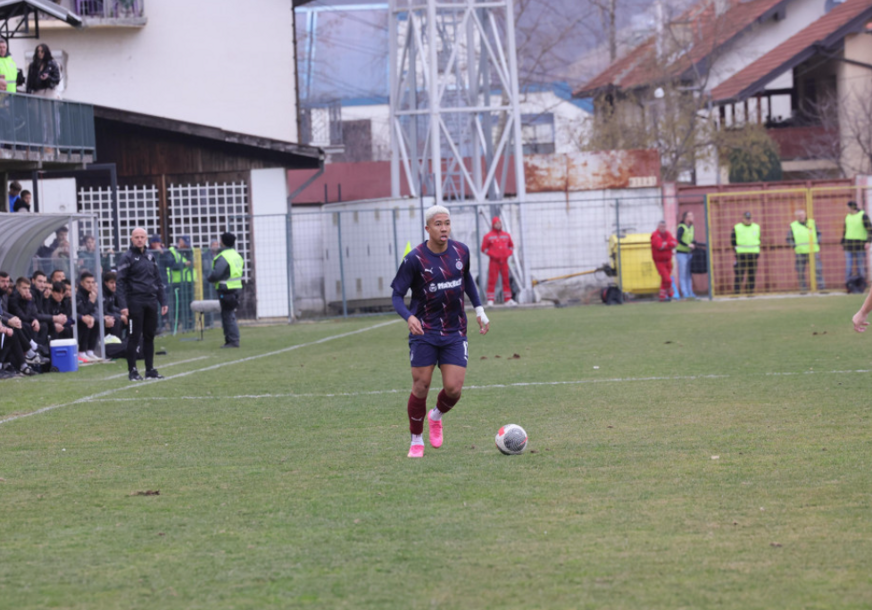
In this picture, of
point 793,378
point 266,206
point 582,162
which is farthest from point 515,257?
point 793,378

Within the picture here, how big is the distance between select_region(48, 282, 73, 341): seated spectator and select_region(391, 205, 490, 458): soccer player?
994 centimetres

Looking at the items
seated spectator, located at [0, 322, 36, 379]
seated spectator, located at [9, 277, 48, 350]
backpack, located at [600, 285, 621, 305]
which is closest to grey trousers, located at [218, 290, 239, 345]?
seated spectator, located at [9, 277, 48, 350]

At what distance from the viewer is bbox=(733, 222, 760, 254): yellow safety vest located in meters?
28.2

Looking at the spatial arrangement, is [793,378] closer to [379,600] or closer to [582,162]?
[379,600]

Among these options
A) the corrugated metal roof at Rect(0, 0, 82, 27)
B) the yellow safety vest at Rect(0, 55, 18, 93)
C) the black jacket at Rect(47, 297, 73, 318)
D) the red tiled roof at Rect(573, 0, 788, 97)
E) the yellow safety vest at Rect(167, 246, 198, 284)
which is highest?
the red tiled roof at Rect(573, 0, 788, 97)

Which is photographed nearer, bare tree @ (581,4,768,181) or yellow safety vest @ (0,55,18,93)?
yellow safety vest @ (0,55,18,93)

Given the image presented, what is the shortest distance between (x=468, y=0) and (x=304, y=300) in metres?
8.47

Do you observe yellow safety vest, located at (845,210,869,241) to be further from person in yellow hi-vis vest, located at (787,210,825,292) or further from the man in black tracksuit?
the man in black tracksuit

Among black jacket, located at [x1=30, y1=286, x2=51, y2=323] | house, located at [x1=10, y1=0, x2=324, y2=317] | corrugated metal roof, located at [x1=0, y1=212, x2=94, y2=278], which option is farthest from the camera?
house, located at [x1=10, y1=0, x2=324, y2=317]

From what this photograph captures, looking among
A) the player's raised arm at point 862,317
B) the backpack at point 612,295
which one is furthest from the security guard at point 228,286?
the player's raised arm at point 862,317

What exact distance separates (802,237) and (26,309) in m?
19.2

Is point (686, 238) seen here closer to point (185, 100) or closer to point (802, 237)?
point (802, 237)

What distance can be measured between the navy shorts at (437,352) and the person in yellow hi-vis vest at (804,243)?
2152 centimetres

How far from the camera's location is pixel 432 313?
8453 millimetres
